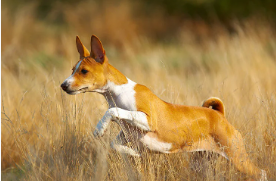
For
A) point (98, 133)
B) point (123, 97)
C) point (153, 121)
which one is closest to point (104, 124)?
point (98, 133)

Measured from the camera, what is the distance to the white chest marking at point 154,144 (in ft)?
10.4

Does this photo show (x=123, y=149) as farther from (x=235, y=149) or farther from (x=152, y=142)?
(x=235, y=149)

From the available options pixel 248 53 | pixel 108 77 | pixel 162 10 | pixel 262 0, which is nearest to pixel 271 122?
pixel 108 77

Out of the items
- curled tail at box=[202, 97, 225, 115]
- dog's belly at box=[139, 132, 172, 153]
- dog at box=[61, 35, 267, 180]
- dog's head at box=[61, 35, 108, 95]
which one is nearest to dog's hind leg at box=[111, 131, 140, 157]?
dog at box=[61, 35, 267, 180]

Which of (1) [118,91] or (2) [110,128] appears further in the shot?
(2) [110,128]

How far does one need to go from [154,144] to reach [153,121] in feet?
0.69

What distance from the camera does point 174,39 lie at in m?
17.5

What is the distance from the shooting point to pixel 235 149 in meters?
3.24

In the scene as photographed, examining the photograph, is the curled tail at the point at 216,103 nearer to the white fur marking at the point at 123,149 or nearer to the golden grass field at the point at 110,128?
the golden grass field at the point at 110,128

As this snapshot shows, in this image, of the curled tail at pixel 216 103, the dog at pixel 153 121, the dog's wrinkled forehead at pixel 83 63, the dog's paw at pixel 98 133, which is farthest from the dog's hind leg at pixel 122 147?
the curled tail at pixel 216 103

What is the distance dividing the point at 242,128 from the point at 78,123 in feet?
5.86

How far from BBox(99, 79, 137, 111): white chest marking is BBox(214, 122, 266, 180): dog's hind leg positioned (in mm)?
795

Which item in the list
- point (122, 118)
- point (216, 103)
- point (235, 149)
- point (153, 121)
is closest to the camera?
point (122, 118)

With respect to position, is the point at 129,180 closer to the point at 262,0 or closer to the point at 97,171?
the point at 97,171
